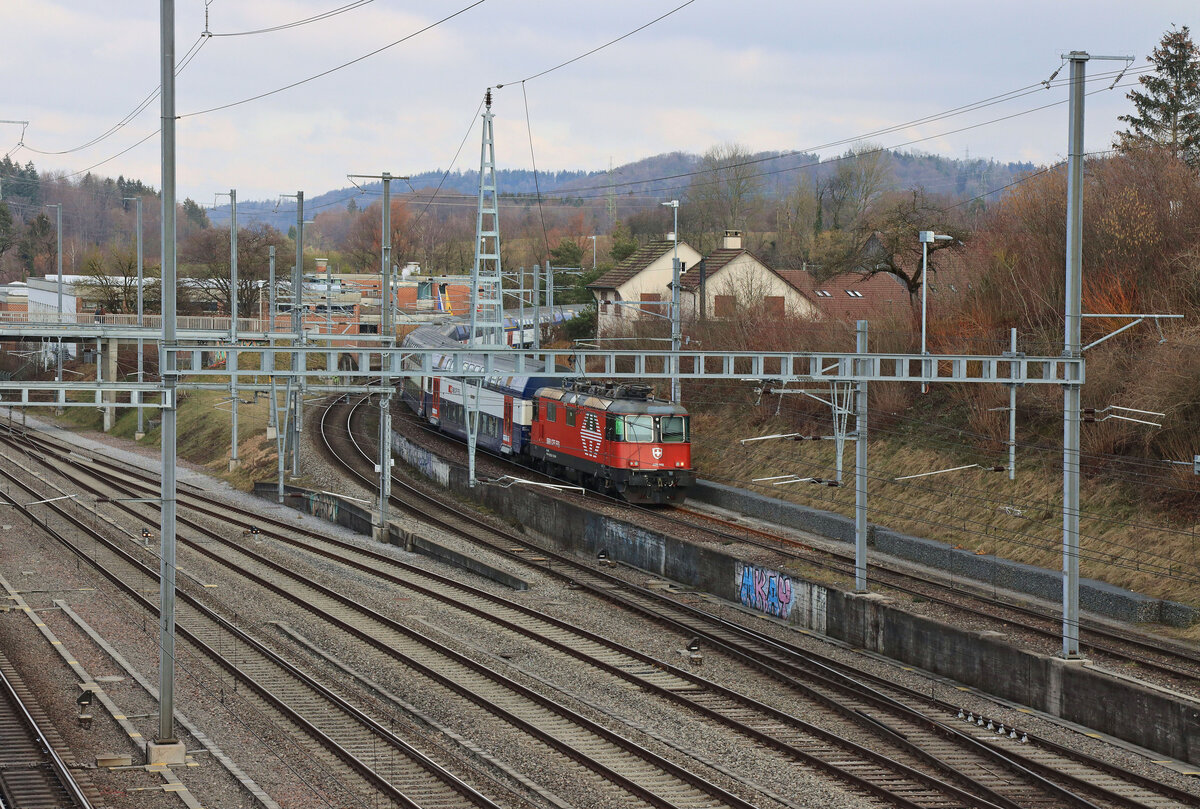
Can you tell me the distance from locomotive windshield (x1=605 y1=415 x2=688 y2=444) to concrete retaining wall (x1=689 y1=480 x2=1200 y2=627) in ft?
10.0

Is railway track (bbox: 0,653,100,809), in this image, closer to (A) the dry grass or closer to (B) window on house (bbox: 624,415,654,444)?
(A) the dry grass

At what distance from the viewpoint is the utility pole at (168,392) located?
15297 mm

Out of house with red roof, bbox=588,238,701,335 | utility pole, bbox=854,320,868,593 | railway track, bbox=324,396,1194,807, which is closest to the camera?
railway track, bbox=324,396,1194,807

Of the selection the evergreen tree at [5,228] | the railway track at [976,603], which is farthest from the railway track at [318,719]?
the evergreen tree at [5,228]

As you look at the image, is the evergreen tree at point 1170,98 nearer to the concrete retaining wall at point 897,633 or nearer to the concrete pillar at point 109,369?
the concrete retaining wall at point 897,633

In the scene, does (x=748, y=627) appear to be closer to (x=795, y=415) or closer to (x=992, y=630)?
(x=992, y=630)

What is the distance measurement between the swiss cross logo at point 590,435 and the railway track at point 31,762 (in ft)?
64.6

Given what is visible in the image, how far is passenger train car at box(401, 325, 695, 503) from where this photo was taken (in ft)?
115

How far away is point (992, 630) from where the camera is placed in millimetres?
22078

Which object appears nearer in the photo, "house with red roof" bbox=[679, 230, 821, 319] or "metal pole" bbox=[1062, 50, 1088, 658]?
"metal pole" bbox=[1062, 50, 1088, 658]

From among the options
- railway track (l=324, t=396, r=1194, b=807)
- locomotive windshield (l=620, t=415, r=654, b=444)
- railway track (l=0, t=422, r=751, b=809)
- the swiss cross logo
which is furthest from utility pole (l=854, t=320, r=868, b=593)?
the swiss cross logo

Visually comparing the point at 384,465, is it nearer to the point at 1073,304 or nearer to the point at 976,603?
the point at 976,603

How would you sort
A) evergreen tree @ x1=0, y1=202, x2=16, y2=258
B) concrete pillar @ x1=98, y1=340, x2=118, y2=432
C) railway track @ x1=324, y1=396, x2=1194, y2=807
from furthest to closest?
evergreen tree @ x1=0, y1=202, x2=16, y2=258 → concrete pillar @ x1=98, y1=340, x2=118, y2=432 → railway track @ x1=324, y1=396, x2=1194, y2=807

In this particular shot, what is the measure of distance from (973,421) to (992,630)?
13452 mm
